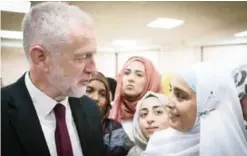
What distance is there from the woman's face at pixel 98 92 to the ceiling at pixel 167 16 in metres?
0.36

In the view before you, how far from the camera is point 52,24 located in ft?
2.24

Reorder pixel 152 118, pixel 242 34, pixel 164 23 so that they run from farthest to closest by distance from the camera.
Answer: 1. pixel 164 23
2. pixel 242 34
3. pixel 152 118

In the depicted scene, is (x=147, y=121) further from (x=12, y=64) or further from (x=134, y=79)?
(x=12, y=64)

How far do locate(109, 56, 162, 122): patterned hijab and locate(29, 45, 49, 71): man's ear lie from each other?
47 centimetres

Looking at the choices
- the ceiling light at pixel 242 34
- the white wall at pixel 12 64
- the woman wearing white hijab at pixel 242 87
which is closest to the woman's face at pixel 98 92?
the white wall at pixel 12 64

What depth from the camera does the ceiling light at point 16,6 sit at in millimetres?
1035

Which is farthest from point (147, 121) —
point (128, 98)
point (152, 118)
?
point (128, 98)

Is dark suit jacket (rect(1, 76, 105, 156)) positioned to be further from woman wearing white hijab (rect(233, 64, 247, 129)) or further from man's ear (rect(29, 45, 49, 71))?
woman wearing white hijab (rect(233, 64, 247, 129))

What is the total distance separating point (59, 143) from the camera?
0.70 metres

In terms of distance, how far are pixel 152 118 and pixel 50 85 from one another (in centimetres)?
41

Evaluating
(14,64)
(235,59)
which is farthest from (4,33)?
(235,59)

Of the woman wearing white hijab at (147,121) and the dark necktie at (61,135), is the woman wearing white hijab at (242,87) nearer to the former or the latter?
the woman wearing white hijab at (147,121)

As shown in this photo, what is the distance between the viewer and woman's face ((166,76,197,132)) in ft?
2.71

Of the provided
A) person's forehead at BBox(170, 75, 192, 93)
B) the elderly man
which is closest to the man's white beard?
the elderly man
